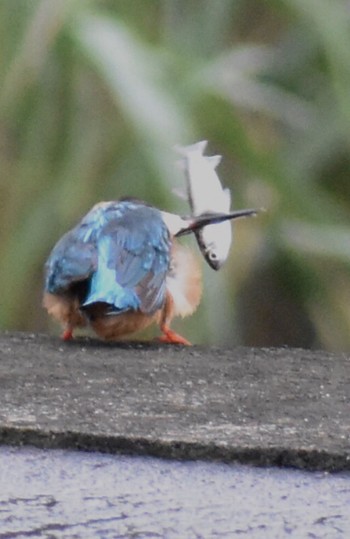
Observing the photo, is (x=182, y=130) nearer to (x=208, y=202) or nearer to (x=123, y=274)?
(x=208, y=202)

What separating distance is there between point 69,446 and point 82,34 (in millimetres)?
2669

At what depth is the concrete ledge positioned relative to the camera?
152 cm

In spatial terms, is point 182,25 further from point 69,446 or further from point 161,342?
point 69,446

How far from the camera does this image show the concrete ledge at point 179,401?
4.98 feet

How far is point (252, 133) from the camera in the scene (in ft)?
16.2

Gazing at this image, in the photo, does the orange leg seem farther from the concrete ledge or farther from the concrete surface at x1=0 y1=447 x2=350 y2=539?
Result: the concrete surface at x1=0 y1=447 x2=350 y2=539

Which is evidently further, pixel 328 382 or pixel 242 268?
pixel 242 268

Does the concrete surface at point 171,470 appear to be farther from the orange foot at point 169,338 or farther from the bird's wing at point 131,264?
the orange foot at point 169,338

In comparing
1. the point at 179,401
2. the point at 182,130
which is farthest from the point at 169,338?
the point at 182,130

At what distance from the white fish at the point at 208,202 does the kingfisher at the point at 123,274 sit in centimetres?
3

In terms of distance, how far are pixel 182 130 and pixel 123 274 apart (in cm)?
133

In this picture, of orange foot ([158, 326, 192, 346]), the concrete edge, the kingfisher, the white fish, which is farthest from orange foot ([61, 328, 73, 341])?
the concrete edge

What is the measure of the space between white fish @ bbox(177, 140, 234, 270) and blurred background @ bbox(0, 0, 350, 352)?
728mm

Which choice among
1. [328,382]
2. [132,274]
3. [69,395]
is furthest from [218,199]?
[69,395]
